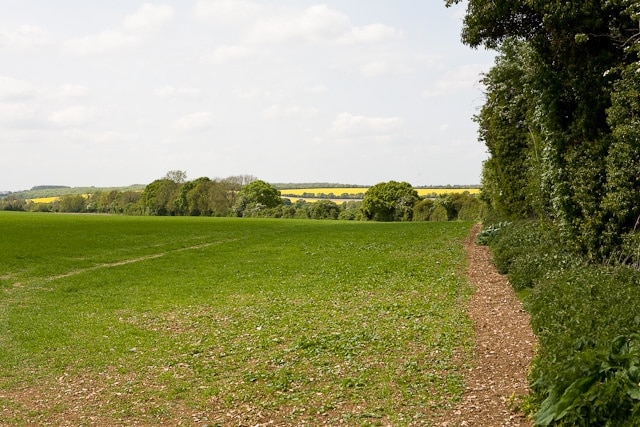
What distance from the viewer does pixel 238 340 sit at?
15.0 m

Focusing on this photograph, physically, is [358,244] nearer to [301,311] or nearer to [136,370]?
[301,311]

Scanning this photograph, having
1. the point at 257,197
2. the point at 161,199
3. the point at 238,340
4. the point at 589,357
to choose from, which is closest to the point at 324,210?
the point at 257,197

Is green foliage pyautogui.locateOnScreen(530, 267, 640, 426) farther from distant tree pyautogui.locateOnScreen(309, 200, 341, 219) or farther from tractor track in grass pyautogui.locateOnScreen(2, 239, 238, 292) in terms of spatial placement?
distant tree pyautogui.locateOnScreen(309, 200, 341, 219)

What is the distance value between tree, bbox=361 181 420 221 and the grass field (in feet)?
220

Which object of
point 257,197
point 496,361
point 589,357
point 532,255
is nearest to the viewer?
point 589,357

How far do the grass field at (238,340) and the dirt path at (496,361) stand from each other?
362mm

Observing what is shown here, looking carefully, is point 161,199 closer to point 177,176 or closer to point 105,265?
point 177,176

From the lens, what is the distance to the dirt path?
27.5 feet

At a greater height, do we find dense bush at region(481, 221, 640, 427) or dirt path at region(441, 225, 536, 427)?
dense bush at region(481, 221, 640, 427)

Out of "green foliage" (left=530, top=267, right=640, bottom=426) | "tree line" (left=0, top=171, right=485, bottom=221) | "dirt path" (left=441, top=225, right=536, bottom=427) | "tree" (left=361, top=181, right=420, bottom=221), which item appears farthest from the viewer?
"tree" (left=361, top=181, right=420, bottom=221)

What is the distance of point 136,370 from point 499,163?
2702 centimetres

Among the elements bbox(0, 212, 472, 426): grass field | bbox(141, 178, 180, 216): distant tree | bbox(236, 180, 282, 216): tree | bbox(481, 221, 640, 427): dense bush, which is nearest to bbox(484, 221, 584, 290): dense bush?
bbox(0, 212, 472, 426): grass field

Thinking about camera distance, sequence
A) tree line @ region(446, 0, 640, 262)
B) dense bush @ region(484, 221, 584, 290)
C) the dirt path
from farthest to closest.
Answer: dense bush @ region(484, 221, 584, 290)
tree line @ region(446, 0, 640, 262)
the dirt path

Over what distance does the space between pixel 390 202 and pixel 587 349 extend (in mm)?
93702
